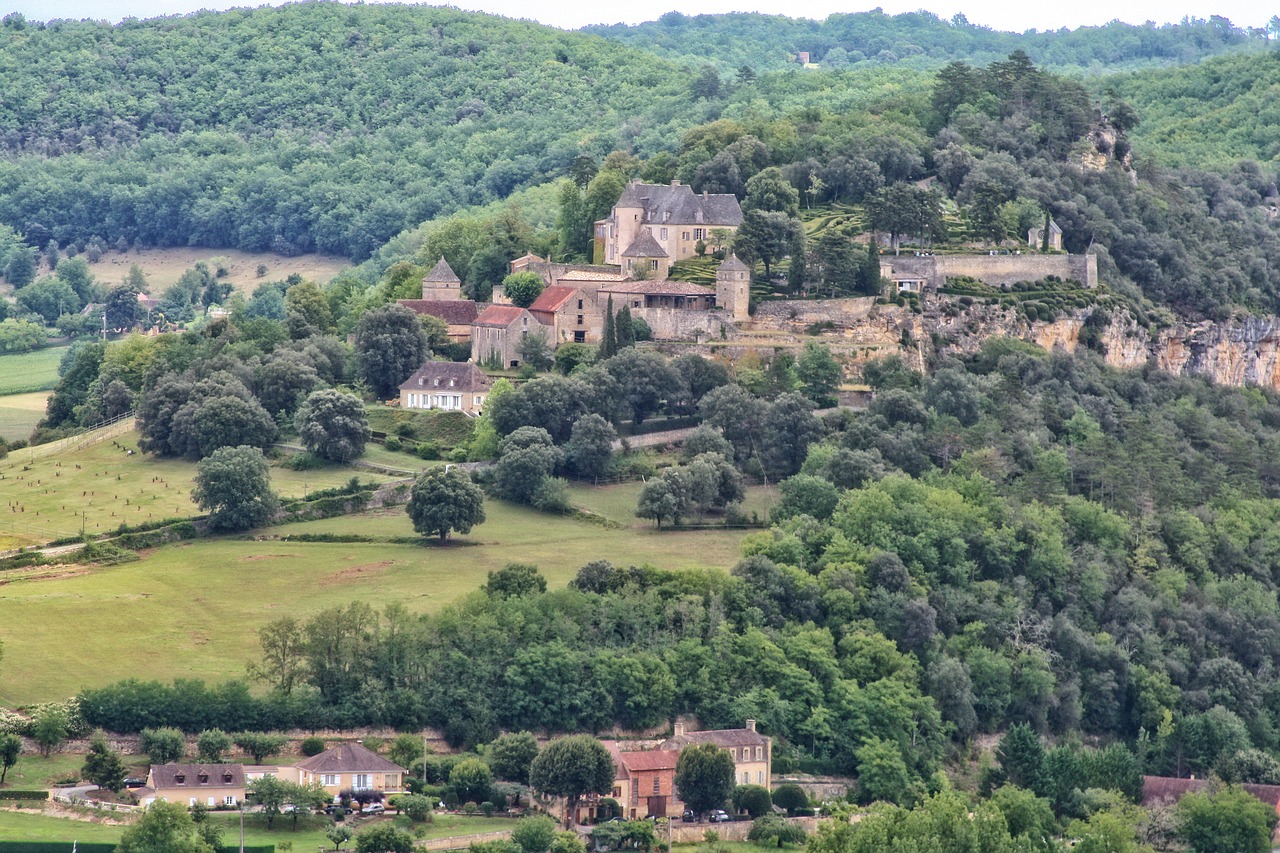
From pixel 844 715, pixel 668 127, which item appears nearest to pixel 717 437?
pixel 844 715

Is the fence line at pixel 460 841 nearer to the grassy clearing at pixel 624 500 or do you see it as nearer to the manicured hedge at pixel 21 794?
the manicured hedge at pixel 21 794

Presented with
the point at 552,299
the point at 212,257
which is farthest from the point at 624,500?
the point at 212,257

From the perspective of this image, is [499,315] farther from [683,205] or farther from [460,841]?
[460,841]

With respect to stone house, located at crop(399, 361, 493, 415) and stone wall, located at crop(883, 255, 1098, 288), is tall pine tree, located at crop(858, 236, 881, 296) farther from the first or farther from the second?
stone house, located at crop(399, 361, 493, 415)

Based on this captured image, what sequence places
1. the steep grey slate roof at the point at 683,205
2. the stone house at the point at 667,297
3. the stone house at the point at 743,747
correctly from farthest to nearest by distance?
1. the steep grey slate roof at the point at 683,205
2. the stone house at the point at 667,297
3. the stone house at the point at 743,747

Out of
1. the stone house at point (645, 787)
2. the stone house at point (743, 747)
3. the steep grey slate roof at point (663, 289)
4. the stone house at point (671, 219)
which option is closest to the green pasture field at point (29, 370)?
the stone house at point (671, 219)

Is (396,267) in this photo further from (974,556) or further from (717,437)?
(974,556)

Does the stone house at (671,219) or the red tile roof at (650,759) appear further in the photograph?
the stone house at (671,219)
